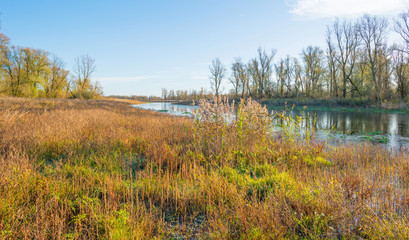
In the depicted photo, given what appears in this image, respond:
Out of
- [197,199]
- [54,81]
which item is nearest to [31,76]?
[54,81]

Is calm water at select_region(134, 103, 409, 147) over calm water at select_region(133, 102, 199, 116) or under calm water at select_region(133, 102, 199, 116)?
under

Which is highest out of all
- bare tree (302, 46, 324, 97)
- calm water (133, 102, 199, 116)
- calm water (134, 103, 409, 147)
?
bare tree (302, 46, 324, 97)

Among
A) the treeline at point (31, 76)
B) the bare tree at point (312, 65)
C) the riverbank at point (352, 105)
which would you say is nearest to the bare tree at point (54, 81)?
the treeline at point (31, 76)

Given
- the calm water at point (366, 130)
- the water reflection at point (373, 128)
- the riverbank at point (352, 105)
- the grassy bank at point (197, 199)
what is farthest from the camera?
the riverbank at point (352, 105)

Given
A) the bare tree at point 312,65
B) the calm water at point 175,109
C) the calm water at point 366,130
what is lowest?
the calm water at point 366,130

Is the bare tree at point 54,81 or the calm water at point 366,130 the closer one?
the calm water at point 366,130

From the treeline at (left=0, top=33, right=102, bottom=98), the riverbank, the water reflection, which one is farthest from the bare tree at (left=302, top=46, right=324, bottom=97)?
the treeline at (left=0, top=33, right=102, bottom=98)

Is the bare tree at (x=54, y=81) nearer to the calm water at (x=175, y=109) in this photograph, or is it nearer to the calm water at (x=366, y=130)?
the calm water at (x=175, y=109)

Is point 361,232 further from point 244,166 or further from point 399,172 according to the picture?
point 399,172

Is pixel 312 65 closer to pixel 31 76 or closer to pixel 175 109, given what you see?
pixel 175 109

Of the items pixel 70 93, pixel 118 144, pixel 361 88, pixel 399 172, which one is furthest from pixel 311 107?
pixel 70 93

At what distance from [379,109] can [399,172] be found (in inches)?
1101

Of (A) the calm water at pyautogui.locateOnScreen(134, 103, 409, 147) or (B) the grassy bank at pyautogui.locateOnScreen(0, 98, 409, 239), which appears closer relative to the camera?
(B) the grassy bank at pyautogui.locateOnScreen(0, 98, 409, 239)

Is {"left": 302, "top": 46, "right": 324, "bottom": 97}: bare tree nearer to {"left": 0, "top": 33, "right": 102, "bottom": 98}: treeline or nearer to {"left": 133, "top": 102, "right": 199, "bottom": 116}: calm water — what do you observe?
{"left": 133, "top": 102, "right": 199, "bottom": 116}: calm water
